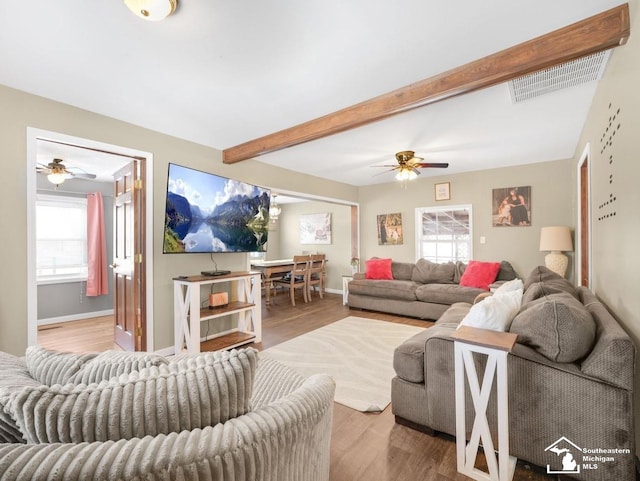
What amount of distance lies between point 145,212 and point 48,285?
9.79 ft

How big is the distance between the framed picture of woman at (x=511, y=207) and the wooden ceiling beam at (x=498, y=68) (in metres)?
3.55

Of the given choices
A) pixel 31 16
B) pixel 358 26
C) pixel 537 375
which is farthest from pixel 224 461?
pixel 31 16

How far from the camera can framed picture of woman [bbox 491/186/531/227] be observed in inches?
A: 187

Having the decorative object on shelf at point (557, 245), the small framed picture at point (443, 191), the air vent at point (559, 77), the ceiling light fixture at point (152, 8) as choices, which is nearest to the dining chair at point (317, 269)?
the small framed picture at point (443, 191)

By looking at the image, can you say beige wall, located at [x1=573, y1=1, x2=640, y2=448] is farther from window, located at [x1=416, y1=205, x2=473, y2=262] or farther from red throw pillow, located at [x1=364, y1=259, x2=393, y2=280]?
red throw pillow, located at [x1=364, y1=259, x2=393, y2=280]

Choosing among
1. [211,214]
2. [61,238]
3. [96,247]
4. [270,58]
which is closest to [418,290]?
[211,214]

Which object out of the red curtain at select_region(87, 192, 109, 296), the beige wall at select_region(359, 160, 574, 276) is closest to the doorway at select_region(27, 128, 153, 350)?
→ the red curtain at select_region(87, 192, 109, 296)

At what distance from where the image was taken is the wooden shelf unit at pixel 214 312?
299cm

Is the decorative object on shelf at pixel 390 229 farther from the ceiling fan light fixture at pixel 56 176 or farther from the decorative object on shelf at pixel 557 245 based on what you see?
the ceiling fan light fixture at pixel 56 176

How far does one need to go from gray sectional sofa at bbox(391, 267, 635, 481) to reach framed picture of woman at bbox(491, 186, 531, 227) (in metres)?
3.50

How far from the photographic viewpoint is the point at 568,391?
1457 mm

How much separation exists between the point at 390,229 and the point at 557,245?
282cm

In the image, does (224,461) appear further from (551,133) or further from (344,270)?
(344,270)

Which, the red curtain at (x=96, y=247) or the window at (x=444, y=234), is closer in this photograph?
the red curtain at (x=96, y=247)
